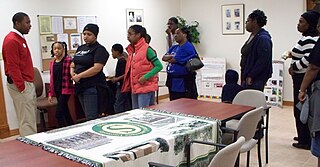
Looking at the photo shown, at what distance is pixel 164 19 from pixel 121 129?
5130 mm

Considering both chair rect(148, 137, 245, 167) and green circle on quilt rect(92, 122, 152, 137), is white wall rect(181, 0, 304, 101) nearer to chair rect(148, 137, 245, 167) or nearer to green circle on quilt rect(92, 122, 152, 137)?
green circle on quilt rect(92, 122, 152, 137)

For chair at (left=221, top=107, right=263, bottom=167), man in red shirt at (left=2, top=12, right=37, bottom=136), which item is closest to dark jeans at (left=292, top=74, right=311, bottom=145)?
chair at (left=221, top=107, right=263, bottom=167)

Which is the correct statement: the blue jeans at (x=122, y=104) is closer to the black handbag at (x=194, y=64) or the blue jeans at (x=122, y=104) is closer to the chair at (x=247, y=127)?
the black handbag at (x=194, y=64)

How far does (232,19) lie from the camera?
682cm

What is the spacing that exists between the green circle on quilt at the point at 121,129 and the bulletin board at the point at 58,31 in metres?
3.16

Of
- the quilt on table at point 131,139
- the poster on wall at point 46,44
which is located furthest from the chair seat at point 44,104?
the quilt on table at point 131,139

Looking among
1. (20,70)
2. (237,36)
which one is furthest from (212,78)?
(20,70)

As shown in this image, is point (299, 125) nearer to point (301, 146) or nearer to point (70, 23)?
point (301, 146)

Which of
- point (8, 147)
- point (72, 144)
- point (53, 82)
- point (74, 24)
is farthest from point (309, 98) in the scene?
point (74, 24)

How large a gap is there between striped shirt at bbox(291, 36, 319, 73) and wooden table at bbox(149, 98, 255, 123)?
1.04 meters

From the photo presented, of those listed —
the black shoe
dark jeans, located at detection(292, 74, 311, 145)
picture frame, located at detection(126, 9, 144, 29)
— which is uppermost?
picture frame, located at detection(126, 9, 144, 29)

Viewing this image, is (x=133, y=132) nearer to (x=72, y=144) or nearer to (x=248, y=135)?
(x=72, y=144)

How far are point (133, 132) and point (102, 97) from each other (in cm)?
152

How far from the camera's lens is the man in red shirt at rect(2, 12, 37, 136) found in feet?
12.7
